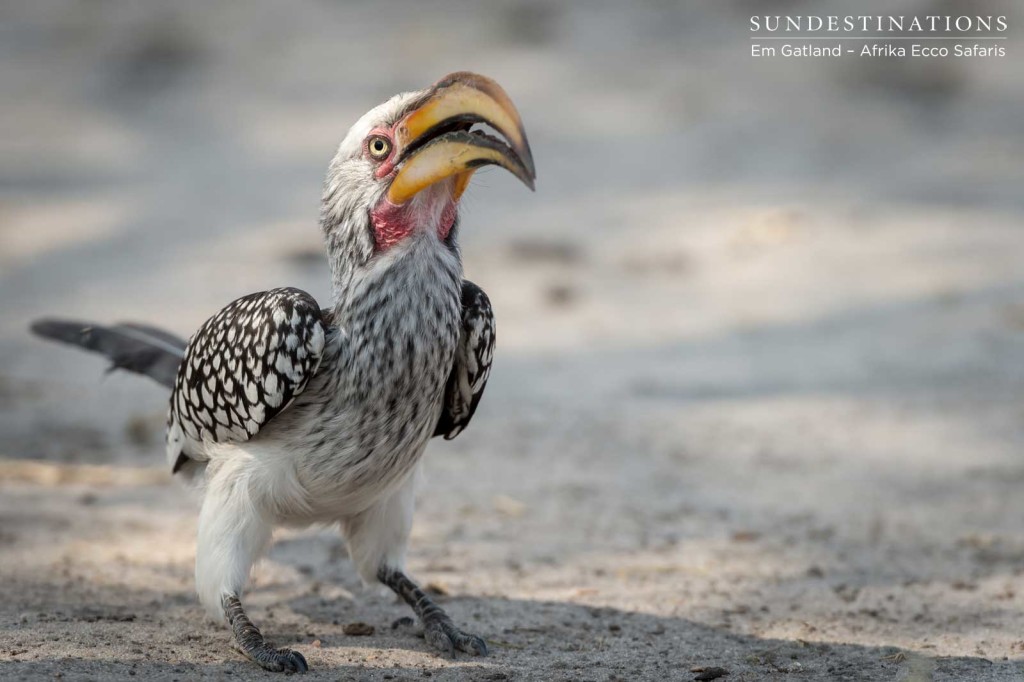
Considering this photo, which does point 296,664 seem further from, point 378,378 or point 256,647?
point 378,378

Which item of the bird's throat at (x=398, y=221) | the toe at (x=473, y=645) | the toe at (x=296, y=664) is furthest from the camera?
the toe at (x=473, y=645)

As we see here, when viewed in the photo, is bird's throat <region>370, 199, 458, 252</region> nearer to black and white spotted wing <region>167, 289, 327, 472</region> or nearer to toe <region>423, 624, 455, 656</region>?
black and white spotted wing <region>167, 289, 327, 472</region>

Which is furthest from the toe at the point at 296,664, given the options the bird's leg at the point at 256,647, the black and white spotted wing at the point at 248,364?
the black and white spotted wing at the point at 248,364

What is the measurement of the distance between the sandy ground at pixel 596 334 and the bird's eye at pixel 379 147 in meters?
1.56

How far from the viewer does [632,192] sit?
34.1 ft

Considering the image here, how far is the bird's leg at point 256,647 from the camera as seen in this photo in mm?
3590

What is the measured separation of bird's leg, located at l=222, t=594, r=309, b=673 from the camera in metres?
3.59

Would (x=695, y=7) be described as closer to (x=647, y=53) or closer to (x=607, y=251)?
(x=647, y=53)

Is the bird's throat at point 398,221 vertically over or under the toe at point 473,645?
over

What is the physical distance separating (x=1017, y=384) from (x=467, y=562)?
3.63 meters

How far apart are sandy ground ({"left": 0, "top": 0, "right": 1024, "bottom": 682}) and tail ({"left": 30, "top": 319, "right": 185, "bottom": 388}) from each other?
0.74 metres

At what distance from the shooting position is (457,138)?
3516 millimetres

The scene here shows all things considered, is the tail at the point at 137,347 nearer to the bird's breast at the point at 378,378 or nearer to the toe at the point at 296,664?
the bird's breast at the point at 378,378

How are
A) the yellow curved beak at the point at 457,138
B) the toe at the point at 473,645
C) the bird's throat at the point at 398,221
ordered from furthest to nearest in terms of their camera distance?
the toe at the point at 473,645
the bird's throat at the point at 398,221
the yellow curved beak at the point at 457,138
